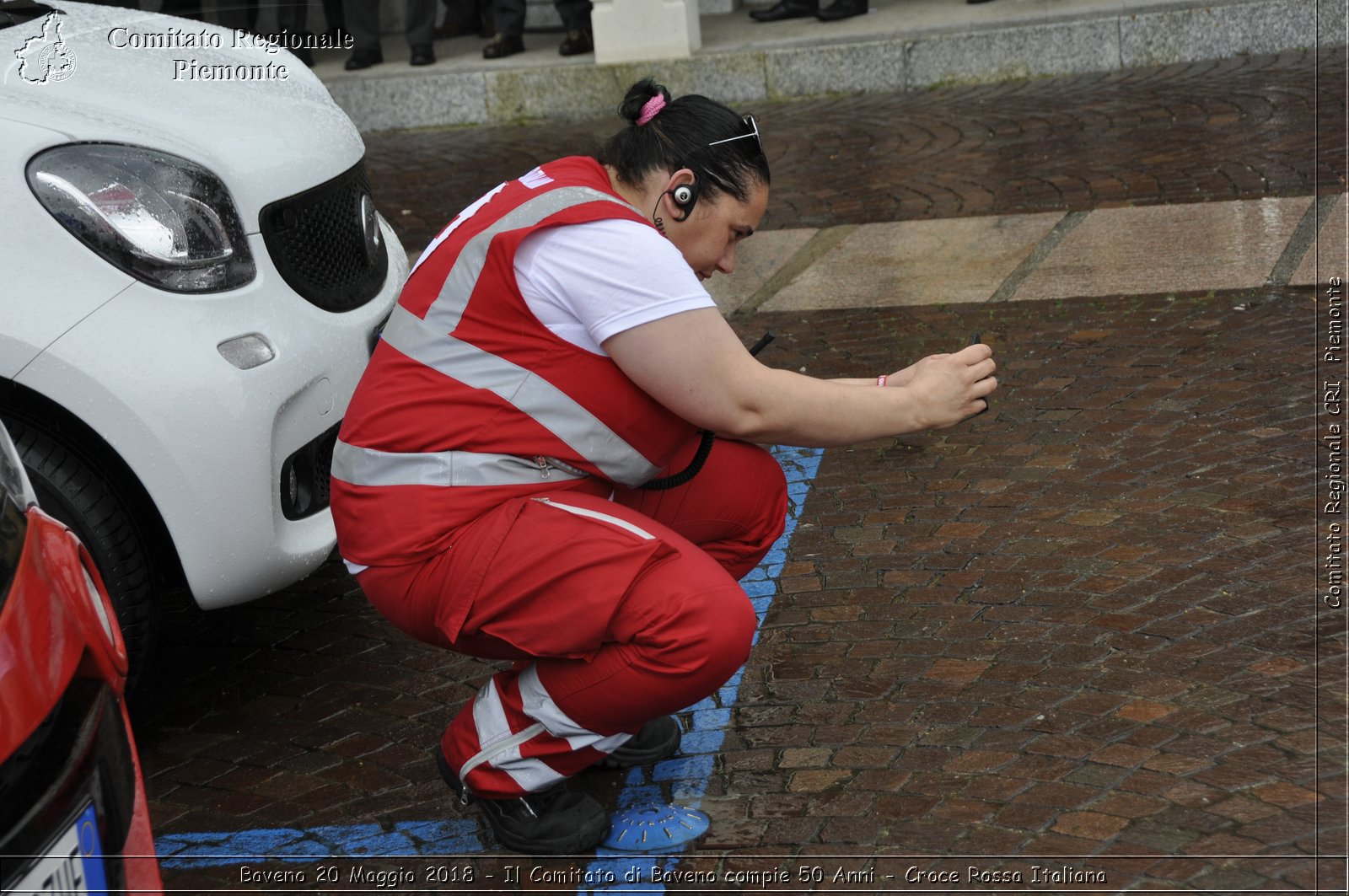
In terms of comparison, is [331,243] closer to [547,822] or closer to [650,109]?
[650,109]

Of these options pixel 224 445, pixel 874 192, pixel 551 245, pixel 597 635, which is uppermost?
pixel 551 245

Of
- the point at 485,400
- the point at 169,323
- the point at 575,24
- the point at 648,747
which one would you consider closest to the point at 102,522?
the point at 169,323

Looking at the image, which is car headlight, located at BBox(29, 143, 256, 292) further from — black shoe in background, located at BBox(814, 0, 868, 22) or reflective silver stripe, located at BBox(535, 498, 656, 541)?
black shoe in background, located at BBox(814, 0, 868, 22)

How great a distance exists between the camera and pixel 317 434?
10.7 ft

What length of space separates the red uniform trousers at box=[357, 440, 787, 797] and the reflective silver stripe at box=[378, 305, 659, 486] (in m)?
0.10

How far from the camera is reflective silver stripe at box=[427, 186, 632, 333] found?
2.59 metres

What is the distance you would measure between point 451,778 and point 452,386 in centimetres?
81

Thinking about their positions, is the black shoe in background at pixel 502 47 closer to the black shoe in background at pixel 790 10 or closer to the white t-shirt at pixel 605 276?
the black shoe in background at pixel 790 10

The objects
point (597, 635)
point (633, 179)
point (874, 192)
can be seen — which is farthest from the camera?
point (874, 192)

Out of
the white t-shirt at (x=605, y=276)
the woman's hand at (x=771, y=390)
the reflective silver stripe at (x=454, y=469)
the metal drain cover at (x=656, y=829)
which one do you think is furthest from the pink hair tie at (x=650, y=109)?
the metal drain cover at (x=656, y=829)

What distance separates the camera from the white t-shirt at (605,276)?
2529mm

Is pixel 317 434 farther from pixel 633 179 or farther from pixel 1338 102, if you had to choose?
pixel 1338 102

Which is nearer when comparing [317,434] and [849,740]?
[849,740]

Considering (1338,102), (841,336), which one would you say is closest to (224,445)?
(841,336)
